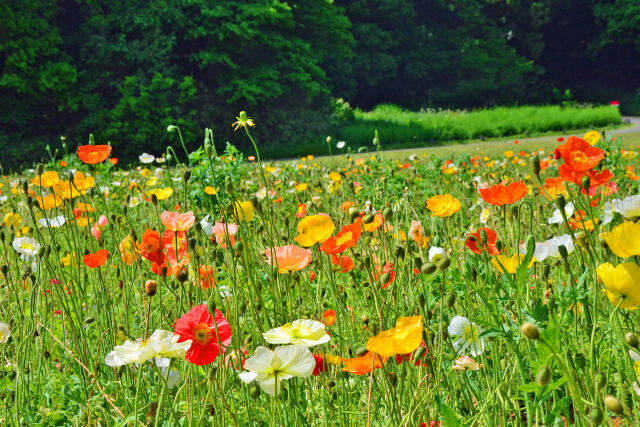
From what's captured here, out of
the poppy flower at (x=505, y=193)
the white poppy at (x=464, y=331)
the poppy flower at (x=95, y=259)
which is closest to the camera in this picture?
the white poppy at (x=464, y=331)

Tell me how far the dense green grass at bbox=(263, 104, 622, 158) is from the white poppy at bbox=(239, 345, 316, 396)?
45.9 ft

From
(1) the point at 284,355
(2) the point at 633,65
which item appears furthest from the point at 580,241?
(2) the point at 633,65

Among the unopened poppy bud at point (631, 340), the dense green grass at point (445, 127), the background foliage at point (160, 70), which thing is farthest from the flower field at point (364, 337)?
the background foliage at point (160, 70)

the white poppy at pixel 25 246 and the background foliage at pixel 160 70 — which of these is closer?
Answer: the white poppy at pixel 25 246

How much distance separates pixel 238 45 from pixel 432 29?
14900mm

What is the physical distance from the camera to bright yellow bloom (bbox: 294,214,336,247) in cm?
99

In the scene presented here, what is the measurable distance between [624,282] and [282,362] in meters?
0.44

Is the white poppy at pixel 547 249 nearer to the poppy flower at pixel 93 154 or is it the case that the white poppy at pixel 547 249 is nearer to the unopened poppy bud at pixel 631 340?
the unopened poppy bud at pixel 631 340

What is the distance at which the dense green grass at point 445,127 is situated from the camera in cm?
1553

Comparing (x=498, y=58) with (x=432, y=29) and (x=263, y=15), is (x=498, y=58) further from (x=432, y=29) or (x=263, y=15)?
(x=263, y=15)

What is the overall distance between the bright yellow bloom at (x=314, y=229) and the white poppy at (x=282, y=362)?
297mm

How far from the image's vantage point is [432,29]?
28.4 m

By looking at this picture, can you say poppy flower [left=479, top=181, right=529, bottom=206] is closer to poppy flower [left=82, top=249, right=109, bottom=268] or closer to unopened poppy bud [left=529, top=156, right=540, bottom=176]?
unopened poppy bud [left=529, top=156, right=540, bottom=176]

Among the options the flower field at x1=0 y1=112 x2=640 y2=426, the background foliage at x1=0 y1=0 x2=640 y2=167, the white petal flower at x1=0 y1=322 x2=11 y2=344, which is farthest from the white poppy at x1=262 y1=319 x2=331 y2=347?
the background foliage at x1=0 y1=0 x2=640 y2=167
